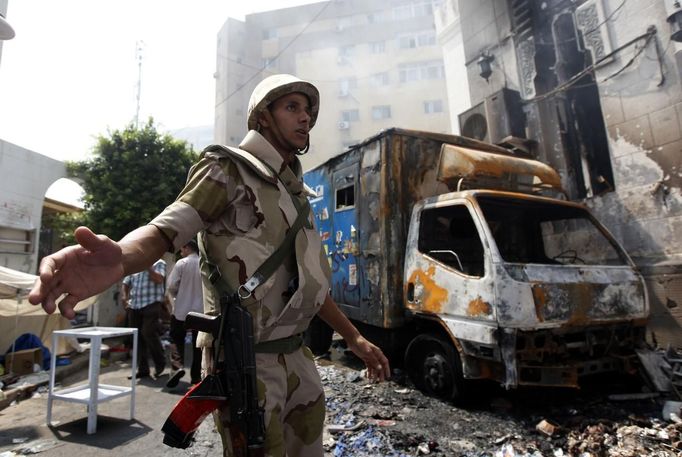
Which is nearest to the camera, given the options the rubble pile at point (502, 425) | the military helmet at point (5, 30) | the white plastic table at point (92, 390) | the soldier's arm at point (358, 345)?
the soldier's arm at point (358, 345)

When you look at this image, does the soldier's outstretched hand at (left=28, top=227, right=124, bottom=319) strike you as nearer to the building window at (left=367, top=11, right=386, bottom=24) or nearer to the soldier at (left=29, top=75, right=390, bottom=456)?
the soldier at (left=29, top=75, right=390, bottom=456)

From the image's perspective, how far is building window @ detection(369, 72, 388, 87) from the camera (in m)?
31.8

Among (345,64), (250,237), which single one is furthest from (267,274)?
(345,64)

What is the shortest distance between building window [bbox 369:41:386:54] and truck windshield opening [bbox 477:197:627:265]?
30.8 m

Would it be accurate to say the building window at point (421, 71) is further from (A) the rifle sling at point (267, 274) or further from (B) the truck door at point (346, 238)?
(A) the rifle sling at point (267, 274)

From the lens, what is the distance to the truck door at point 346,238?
4.71m

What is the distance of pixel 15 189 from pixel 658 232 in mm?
12820

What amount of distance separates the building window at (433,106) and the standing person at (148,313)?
92.4 feet

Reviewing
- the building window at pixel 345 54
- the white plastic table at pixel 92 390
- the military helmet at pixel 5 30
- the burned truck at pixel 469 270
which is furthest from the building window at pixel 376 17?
the white plastic table at pixel 92 390

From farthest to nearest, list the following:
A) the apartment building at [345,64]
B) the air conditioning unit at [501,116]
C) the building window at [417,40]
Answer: the building window at [417,40]
the apartment building at [345,64]
the air conditioning unit at [501,116]

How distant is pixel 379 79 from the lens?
104ft

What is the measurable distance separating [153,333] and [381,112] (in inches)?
1143

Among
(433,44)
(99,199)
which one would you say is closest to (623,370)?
(99,199)

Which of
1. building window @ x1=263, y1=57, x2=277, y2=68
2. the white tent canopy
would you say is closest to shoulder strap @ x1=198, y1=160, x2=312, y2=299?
the white tent canopy
